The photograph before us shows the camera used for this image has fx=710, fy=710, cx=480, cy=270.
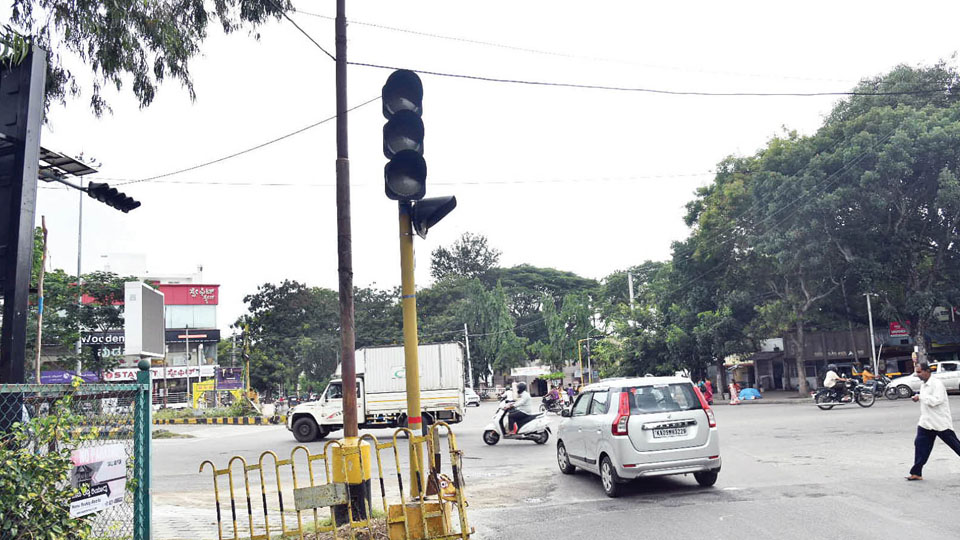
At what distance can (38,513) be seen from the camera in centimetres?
495

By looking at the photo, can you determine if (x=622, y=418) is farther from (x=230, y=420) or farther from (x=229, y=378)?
(x=229, y=378)

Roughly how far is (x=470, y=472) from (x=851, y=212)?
81.6ft

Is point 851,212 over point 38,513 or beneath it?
over

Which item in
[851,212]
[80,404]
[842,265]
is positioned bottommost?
[80,404]

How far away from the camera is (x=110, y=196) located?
1230 centimetres

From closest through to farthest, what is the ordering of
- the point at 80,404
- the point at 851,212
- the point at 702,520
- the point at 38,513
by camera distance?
the point at 38,513, the point at 80,404, the point at 702,520, the point at 851,212

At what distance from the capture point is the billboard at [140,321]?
5.98 meters

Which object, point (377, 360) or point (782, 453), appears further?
point (377, 360)

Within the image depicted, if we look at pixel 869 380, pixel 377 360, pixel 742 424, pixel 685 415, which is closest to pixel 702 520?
pixel 685 415

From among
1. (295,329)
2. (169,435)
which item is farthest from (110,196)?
(295,329)

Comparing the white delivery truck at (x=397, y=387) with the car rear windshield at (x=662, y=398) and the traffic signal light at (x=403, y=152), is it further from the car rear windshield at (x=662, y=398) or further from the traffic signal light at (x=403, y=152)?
the traffic signal light at (x=403, y=152)

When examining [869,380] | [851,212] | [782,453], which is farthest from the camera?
[851,212]

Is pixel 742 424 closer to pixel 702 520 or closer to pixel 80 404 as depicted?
pixel 702 520

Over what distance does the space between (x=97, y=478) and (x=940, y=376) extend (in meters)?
29.9
